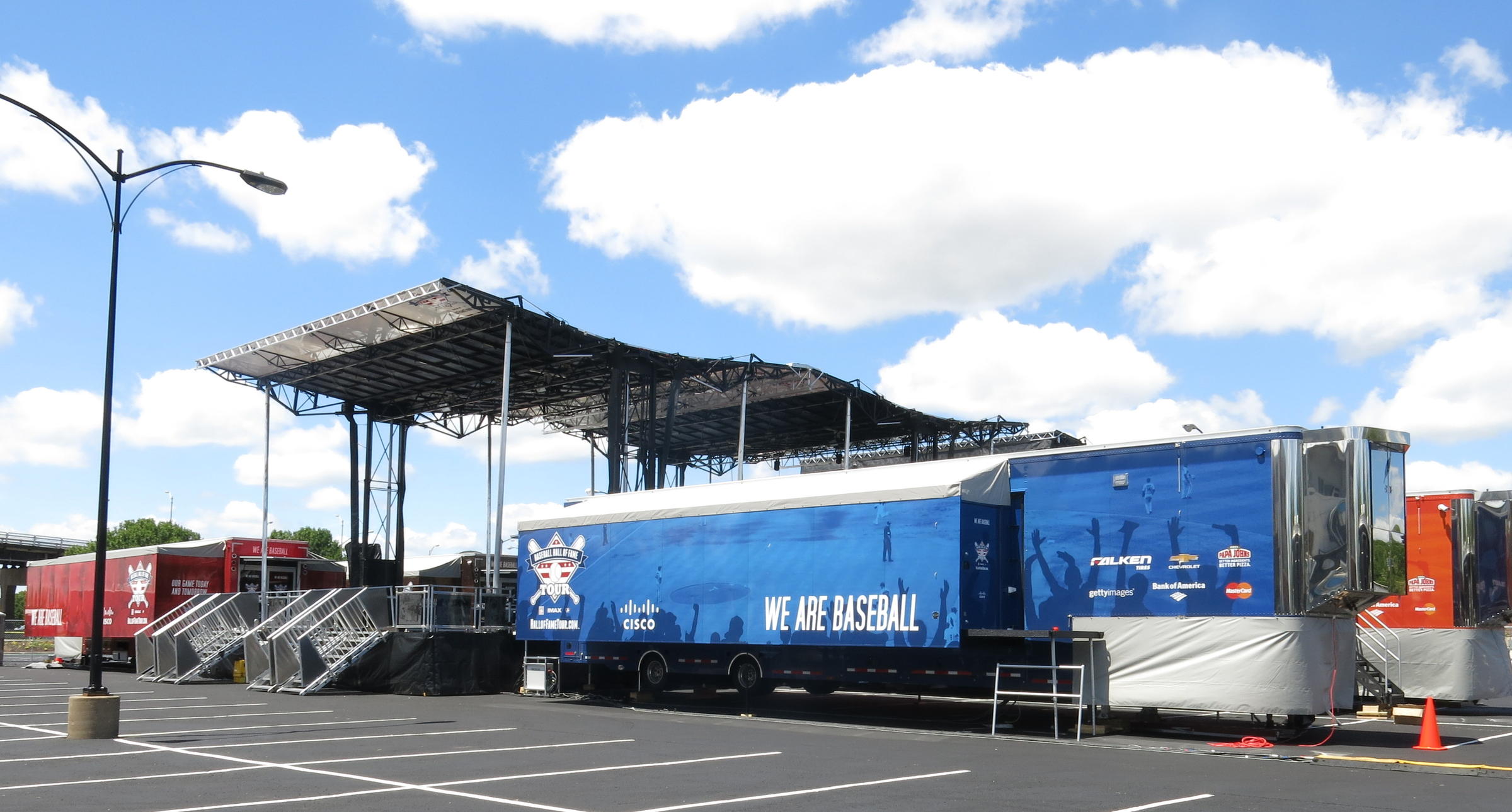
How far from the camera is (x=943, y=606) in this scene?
60.2ft

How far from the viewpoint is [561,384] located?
4384cm

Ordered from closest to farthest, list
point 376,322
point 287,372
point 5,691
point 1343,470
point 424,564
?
1. point 1343,470
2. point 5,691
3. point 376,322
4. point 287,372
5. point 424,564

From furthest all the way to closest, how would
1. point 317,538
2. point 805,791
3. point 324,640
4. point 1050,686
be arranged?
point 317,538, point 324,640, point 1050,686, point 805,791

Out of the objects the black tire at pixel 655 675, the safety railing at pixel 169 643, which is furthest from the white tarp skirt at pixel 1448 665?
the safety railing at pixel 169 643

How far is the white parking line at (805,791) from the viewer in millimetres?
10695

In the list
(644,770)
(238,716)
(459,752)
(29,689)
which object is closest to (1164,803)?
(644,770)

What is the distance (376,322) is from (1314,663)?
27.9 meters

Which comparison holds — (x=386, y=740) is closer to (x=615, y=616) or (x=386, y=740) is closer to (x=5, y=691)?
(x=615, y=616)

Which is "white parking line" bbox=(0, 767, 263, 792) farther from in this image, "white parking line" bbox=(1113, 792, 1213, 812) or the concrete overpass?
the concrete overpass

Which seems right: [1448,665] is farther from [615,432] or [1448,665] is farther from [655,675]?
[615,432]

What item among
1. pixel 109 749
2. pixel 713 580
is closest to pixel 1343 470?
pixel 713 580

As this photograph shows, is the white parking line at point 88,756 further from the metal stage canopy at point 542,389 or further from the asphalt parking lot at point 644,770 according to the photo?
the metal stage canopy at point 542,389

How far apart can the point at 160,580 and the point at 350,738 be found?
884 inches

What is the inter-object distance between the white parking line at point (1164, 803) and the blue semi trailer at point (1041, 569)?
551 cm
